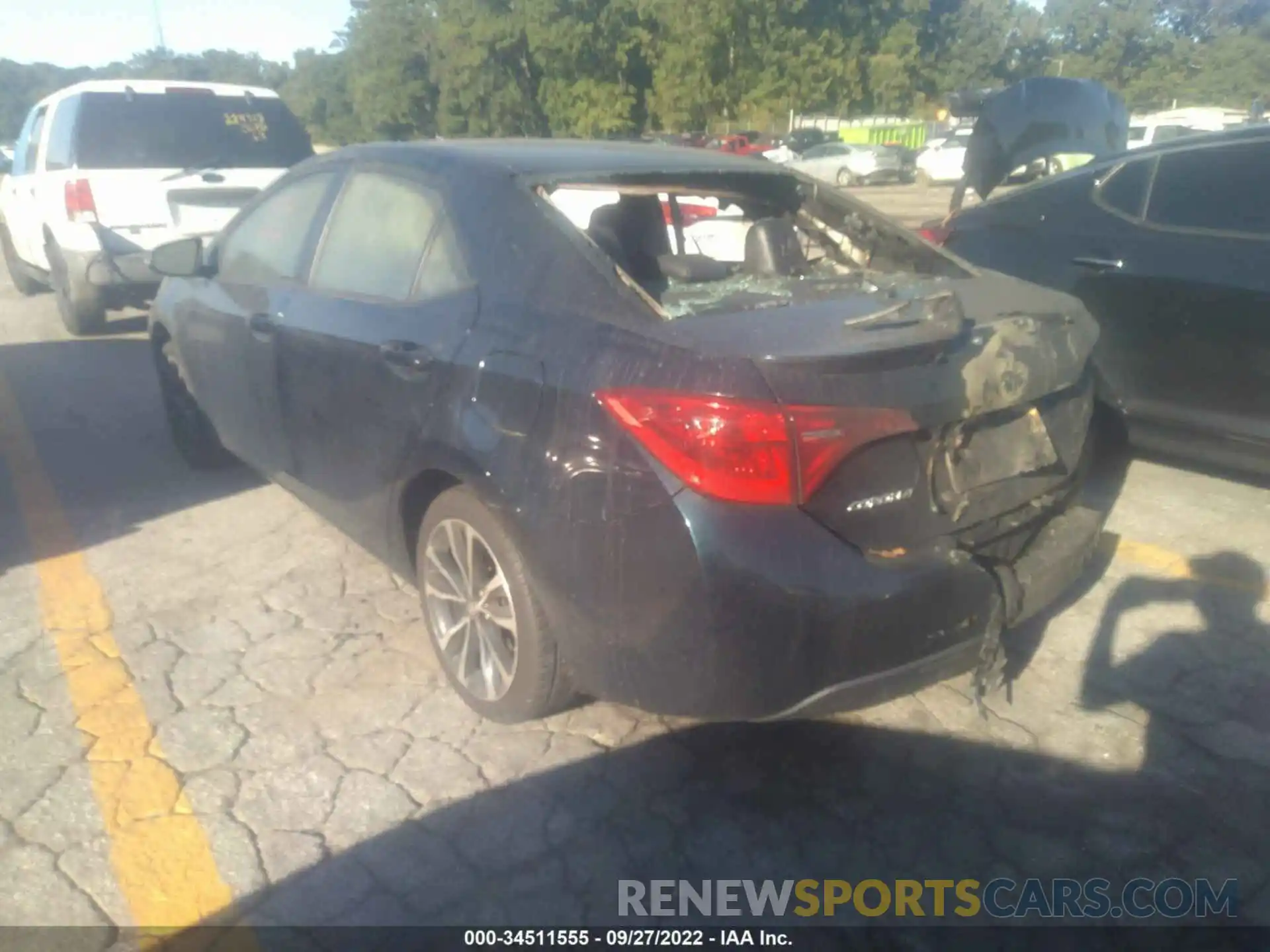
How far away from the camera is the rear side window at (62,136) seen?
783 cm

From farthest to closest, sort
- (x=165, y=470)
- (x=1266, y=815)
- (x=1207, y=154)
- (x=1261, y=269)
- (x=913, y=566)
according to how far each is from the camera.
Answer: (x=165, y=470) → (x=1207, y=154) → (x=1261, y=269) → (x=1266, y=815) → (x=913, y=566)

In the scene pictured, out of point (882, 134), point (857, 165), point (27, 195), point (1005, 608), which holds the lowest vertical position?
point (857, 165)

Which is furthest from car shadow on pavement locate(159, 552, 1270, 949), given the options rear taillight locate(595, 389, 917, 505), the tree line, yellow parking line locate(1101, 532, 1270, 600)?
the tree line

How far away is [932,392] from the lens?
253 centimetres

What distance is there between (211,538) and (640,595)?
9.26 ft

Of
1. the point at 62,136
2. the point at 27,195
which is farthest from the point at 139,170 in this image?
the point at 27,195

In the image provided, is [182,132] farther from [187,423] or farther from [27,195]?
[187,423]

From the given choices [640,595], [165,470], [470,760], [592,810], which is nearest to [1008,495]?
[640,595]

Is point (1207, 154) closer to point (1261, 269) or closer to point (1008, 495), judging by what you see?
point (1261, 269)

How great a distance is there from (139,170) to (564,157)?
565cm

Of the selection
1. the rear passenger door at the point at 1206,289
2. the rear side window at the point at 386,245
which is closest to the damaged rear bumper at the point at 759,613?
the rear side window at the point at 386,245

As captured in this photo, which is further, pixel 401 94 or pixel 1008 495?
pixel 401 94

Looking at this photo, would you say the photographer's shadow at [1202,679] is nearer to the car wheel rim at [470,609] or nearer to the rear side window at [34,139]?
the car wheel rim at [470,609]

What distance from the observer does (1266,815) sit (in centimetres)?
273
